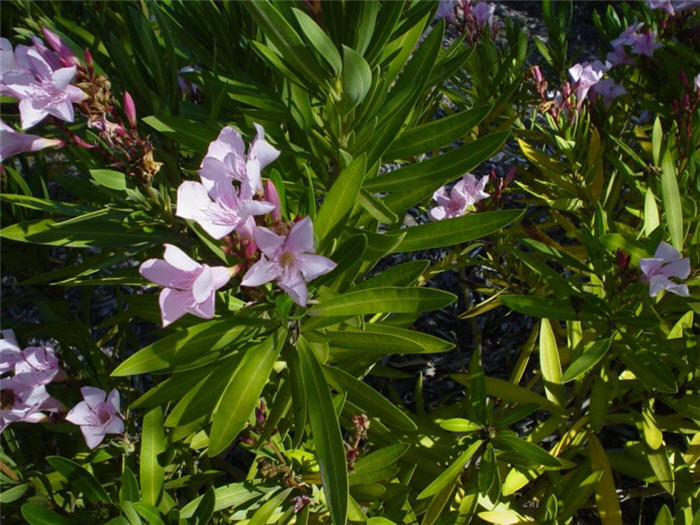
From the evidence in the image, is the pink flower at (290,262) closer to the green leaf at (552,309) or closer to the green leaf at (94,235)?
the green leaf at (94,235)

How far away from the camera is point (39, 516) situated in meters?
1.16

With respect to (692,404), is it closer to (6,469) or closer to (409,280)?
(409,280)

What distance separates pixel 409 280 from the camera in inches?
46.3

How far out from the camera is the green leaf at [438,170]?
1213mm

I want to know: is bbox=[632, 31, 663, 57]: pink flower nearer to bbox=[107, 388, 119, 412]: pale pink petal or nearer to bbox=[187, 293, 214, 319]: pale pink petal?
bbox=[187, 293, 214, 319]: pale pink petal

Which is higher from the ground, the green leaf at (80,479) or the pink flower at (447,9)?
the pink flower at (447,9)

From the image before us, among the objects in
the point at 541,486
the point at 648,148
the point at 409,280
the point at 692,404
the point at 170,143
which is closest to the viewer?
the point at 409,280

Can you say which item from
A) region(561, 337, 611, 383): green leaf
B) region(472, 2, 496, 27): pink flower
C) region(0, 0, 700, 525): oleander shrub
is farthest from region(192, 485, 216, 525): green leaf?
region(472, 2, 496, 27): pink flower

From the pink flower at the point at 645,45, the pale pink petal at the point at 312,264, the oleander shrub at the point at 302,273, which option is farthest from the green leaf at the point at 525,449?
the pink flower at the point at 645,45

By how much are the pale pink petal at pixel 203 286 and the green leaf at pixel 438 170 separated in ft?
1.65

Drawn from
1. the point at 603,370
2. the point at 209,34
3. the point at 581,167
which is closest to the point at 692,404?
the point at 603,370

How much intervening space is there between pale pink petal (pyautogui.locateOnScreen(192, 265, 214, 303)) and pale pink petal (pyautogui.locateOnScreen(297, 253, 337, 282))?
0.46ft

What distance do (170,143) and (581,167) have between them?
1.31 m

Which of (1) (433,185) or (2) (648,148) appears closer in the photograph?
(1) (433,185)
